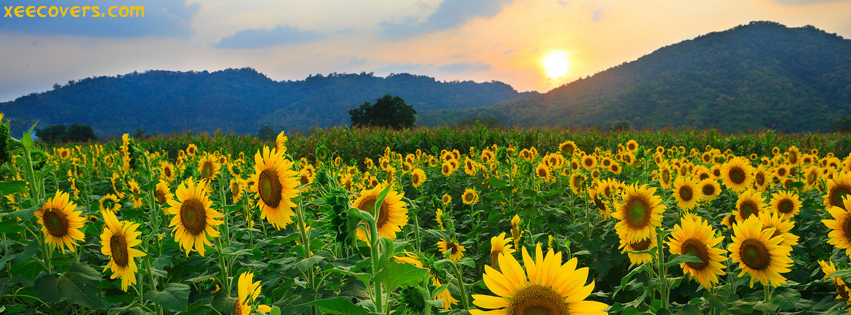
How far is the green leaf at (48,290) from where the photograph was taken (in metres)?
1.81

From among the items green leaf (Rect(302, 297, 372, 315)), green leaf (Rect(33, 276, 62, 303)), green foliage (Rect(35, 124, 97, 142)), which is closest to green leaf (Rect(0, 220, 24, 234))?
green leaf (Rect(33, 276, 62, 303))

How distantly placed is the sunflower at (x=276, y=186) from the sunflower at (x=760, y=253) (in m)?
1.98

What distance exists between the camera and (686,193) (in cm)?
318

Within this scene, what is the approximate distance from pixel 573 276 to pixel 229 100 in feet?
532

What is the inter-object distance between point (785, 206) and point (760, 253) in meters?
2.00

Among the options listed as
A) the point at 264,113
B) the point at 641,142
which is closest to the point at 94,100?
the point at 264,113

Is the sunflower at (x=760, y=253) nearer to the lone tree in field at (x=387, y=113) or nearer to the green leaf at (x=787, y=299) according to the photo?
the green leaf at (x=787, y=299)

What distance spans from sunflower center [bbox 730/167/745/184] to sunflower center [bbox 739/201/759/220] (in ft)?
5.30

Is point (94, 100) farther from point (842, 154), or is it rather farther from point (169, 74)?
point (842, 154)

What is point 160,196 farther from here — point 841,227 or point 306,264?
point 841,227

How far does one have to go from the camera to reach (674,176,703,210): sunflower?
313cm

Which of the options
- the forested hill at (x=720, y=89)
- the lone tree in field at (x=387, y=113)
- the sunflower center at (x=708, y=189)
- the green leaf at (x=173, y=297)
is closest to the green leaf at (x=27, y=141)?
the green leaf at (x=173, y=297)

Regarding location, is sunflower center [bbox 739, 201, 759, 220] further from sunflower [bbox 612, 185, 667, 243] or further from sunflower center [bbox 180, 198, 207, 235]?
sunflower center [bbox 180, 198, 207, 235]

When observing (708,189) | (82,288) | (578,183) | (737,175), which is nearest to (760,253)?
(708,189)
